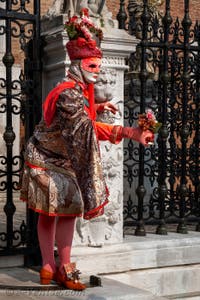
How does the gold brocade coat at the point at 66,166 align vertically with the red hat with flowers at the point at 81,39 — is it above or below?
below

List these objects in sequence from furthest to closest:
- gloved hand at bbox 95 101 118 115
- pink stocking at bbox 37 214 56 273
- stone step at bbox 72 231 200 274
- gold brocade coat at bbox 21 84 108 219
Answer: stone step at bbox 72 231 200 274 → gloved hand at bbox 95 101 118 115 → pink stocking at bbox 37 214 56 273 → gold brocade coat at bbox 21 84 108 219

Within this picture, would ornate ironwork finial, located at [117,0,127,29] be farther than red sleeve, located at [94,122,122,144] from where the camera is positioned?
Yes

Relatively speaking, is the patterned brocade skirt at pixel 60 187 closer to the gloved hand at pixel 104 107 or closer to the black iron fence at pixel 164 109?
the gloved hand at pixel 104 107

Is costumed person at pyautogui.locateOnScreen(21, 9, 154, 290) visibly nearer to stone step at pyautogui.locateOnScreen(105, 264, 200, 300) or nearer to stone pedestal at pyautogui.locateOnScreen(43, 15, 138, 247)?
stone pedestal at pyautogui.locateOnScreen(43, 15, 138, 247)

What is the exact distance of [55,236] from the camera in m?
4.93

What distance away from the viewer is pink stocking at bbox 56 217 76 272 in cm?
482

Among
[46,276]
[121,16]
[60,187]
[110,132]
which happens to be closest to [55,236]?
[46,276]

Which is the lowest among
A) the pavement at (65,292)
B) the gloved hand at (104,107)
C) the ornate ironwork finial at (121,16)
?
the pavement at (65,292)

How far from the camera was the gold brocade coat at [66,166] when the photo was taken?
4523mm

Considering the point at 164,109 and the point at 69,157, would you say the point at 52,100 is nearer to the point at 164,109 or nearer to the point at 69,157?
the point at 69,157

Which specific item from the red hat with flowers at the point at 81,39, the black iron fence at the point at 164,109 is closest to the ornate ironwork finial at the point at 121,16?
the black iron fence at the point at 164,109

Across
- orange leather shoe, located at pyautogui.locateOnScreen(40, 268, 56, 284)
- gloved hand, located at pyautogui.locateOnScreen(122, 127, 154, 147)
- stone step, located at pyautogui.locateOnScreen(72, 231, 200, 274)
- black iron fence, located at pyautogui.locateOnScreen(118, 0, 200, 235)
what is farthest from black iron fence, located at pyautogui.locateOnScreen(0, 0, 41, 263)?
gloved hand, located at pyautogui.locateOnScreen(122, 127, 154, 147)

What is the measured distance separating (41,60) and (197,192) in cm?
266

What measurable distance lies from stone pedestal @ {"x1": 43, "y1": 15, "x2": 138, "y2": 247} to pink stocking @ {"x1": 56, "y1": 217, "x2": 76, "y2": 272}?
0.75 meters
